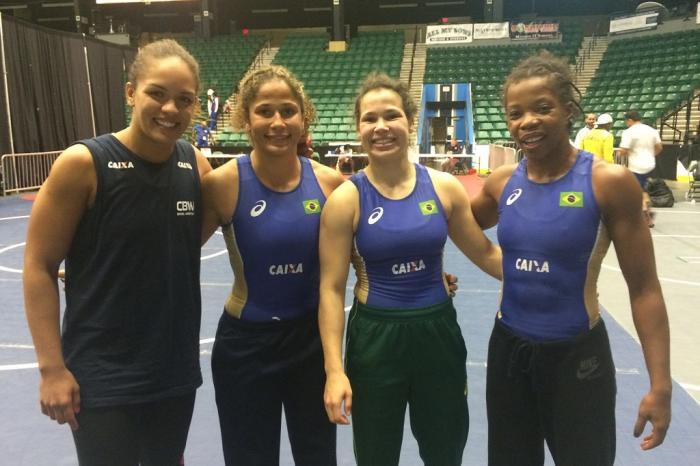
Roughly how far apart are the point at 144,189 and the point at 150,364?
0.55 meters

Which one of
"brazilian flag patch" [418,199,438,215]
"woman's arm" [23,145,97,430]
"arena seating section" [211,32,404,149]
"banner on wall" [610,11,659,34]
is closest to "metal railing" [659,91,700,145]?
"banner on wall" [610,11,659,34]

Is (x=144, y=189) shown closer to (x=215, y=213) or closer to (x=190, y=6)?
(x=215, y=213)

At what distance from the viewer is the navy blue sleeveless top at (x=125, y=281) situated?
165cm

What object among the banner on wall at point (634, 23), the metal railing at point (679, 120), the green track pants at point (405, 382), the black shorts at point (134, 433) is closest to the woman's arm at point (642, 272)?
the green track pants at point (405, 382)

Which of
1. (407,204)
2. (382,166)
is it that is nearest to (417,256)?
(407,204)

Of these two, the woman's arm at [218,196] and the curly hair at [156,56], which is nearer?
the curly hair at [156,56]

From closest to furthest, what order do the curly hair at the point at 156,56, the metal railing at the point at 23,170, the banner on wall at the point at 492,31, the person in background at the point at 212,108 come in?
1. the curly hair at the point at 156,56
2. the metal railing at the point at 23,170
3. the person in background at the point at 212,108
4. the banner on wall at the point at 492,31

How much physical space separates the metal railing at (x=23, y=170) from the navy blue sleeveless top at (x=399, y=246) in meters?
12.6

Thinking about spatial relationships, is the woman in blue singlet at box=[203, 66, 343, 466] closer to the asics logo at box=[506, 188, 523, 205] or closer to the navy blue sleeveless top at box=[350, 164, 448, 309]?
the navy blue sleeveless top at box=[350, 164, 448, 309]

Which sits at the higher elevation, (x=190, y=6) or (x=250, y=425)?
(x=190, y=6)

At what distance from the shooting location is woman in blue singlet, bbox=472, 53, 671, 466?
5.65 ft

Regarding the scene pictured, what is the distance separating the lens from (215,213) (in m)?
1.98

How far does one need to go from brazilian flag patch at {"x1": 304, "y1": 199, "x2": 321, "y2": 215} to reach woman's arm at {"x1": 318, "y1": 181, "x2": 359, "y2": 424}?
0.26 feet

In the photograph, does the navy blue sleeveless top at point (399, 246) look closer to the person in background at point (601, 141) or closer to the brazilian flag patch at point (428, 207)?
the brazilian flag patch at point (428, 207)
